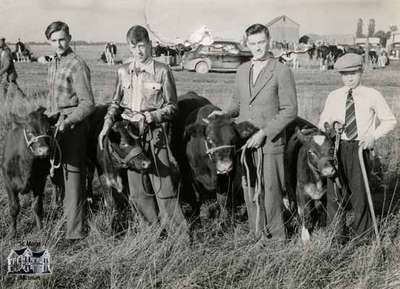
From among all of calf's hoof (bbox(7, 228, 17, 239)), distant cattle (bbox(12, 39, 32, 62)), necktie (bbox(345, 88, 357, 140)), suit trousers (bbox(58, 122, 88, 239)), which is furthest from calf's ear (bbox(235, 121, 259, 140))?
distant cattle (bbox(12, 39, 32, 62))

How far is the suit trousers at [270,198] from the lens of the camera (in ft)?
18.8

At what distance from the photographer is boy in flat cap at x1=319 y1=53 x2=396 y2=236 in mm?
5598

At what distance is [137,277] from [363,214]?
2.70 m

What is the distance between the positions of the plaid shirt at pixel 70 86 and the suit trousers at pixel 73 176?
0.29 metres

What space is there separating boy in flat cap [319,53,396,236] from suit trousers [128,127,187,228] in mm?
1855

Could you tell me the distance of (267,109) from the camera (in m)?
5.58

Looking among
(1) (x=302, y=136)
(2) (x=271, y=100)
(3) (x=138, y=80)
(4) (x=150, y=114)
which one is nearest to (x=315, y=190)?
(1) (x=302, y=136)

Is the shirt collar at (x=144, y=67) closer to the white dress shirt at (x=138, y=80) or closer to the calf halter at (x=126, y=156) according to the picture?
the white dress shirt at (x=138, y=80)

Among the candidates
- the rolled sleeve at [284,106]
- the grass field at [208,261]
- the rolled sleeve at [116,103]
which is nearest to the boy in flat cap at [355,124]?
the grass field at [208,261]

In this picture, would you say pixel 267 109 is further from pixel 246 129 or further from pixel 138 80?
pixel 138 80

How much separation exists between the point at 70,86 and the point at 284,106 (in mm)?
2600

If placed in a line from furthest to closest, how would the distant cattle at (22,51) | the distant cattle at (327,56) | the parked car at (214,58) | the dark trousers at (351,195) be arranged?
the distant cattle at (327,56) → the parked car at (214,58) → the distant cattle at (22,51) → the dark trousers at (351,195)

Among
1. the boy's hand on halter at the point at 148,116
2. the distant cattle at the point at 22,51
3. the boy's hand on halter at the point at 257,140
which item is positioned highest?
the distant cattle at the point at 22,51

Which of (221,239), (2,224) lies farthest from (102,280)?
(2,224)
